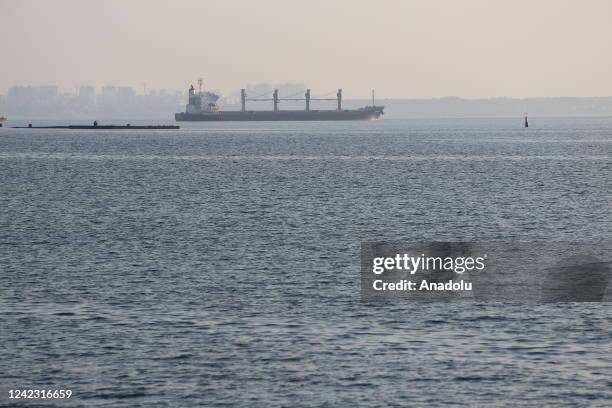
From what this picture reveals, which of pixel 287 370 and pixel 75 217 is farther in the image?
pixel 75 217

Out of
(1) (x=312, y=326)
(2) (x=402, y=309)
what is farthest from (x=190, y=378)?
(2) (x=402, y=309)

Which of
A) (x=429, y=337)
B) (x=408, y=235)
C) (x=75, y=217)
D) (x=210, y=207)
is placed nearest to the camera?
(x=429, y=337)

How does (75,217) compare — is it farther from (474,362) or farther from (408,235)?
(474,362)

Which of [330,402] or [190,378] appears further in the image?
[190,378]

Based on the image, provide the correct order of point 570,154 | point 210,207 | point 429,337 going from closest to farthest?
point 429,337 < point 210,207 < point 570,154

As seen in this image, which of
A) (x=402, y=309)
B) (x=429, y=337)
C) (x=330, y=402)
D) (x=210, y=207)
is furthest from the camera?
(x=210, y=207)

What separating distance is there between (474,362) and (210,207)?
51.9 metres

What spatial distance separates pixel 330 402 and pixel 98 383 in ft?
20.4

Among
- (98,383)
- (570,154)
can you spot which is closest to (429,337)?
(98,383)

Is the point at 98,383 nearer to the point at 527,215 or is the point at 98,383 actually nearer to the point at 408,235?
the point at 408,235

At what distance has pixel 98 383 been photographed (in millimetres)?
29375

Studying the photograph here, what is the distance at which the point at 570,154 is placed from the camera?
180 m

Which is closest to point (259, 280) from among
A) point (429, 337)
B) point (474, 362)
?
point (429, 337)

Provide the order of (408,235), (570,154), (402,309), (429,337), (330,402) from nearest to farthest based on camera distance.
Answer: (330,402)
(429,337)
(402,309)
(408,235)
(570,154)
